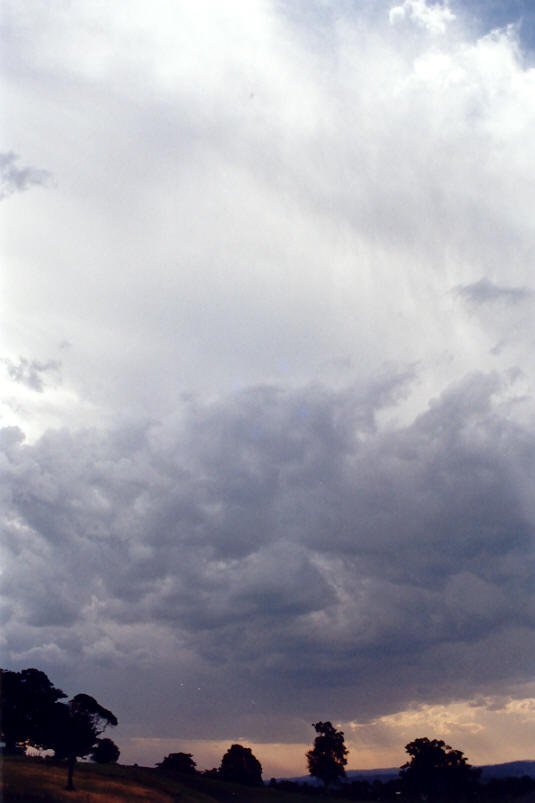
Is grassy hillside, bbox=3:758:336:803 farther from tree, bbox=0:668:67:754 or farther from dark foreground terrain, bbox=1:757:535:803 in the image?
tree, bbox=0:668:67:754

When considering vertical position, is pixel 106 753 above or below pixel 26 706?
below

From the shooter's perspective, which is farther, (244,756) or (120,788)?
(244,756)

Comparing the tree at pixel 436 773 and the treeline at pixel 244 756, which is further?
the tree at pixel 436 773

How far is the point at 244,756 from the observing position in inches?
7269

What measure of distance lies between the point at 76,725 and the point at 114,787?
1862 cm

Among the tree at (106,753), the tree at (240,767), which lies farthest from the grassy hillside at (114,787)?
the tree at (106,753)

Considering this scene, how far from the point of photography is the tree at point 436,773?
535 ft

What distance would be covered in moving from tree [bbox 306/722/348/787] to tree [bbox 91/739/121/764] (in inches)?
2124

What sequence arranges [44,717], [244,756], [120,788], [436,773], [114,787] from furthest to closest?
1. [244,756]
2. [436,773]
3. [44,717]
4. [120,788]
5. [114,787]

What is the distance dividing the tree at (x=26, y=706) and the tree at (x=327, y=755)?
79.1m

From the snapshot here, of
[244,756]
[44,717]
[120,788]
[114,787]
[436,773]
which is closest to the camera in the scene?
[114,787]

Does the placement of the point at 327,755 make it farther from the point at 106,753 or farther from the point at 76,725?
the point at 76,725

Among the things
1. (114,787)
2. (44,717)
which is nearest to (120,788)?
(114,787)

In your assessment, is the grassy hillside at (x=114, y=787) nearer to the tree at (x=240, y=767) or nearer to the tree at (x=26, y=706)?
the tree at (x=26, y=706)
